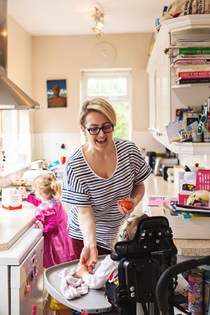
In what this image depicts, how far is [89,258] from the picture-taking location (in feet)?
5.18

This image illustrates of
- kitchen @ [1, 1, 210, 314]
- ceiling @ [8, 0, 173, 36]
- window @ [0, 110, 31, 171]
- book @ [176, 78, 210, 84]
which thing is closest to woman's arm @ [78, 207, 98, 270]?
book @ [176, 78, 210, 84]

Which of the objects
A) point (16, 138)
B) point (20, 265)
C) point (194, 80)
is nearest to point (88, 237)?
point (20, 265)

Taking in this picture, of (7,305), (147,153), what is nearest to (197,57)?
(7,305)

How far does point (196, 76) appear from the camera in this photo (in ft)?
7.41

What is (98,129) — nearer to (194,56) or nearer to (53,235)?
(194,56)

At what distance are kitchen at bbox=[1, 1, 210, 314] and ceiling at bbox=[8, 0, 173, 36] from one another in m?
0.13

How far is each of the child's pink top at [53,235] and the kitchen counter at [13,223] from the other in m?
0.10

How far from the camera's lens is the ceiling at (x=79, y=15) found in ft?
12.8

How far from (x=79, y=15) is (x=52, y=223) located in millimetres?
2453

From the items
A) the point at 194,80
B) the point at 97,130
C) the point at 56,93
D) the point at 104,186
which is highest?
the point at 56,93

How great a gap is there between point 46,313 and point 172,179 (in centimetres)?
194

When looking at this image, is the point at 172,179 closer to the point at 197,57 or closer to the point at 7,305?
the point at 197,57

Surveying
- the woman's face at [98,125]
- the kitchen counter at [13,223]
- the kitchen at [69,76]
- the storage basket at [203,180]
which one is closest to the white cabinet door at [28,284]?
the kitchen counter at [13,223]

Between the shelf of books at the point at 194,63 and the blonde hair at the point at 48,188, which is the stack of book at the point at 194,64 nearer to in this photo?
the shelf of books at the point at 194,63
